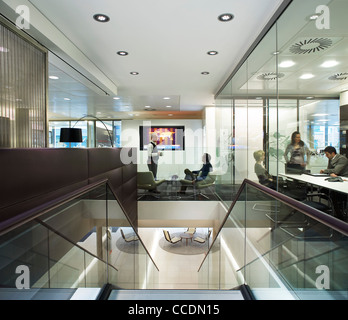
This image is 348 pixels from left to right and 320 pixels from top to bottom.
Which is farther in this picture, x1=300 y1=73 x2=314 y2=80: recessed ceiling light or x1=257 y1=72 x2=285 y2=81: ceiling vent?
x1=257 y1=72 x2=285 y2=81: ceiling vent

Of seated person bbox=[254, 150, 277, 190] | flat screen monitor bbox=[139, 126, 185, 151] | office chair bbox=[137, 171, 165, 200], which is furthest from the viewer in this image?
flat screen monitor bbox=[139, 126, 185, 151]

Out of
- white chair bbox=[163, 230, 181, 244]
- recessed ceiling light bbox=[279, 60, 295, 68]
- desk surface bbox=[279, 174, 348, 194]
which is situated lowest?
white chair bbox=[163, 230, 181, 244]

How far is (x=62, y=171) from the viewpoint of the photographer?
275 centimetres

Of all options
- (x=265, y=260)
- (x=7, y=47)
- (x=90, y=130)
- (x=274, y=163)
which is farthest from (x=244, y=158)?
(x=90, y=130)

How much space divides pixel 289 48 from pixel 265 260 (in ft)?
7.45

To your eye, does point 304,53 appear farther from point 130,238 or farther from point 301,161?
point 130,238

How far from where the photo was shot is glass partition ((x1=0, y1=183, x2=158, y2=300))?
1251 millimetres

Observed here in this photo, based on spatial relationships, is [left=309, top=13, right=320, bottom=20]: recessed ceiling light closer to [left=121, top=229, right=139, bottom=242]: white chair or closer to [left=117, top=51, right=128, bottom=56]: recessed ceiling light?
[left=117, top=51, right=128, bottom=56]: recessed ceiling light

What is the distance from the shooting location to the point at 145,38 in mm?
3377

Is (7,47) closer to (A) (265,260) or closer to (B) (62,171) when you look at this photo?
(B) (62,171)

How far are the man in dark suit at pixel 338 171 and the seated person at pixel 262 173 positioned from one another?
0.94 meters

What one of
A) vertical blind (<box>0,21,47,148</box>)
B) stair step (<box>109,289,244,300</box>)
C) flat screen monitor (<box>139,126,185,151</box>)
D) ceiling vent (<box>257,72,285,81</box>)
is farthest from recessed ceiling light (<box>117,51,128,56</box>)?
flat screen monitor (<box>139,126,185,151</box>)

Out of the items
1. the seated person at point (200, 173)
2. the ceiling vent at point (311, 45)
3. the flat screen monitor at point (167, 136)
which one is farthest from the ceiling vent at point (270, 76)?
the flat screen monitor at point (167, 136)

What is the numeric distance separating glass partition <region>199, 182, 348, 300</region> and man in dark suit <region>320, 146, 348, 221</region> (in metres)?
0.42
